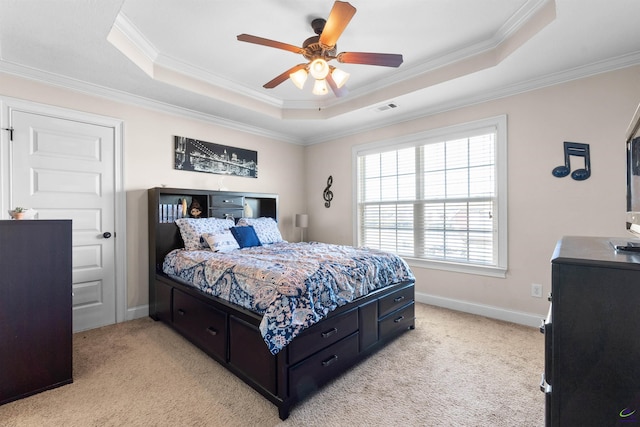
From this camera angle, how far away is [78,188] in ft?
9.64

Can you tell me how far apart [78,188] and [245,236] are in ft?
5.70

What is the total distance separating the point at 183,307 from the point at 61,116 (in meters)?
2.25

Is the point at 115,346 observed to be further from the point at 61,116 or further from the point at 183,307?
the point at 61,116

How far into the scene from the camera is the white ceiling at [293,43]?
2080 mm

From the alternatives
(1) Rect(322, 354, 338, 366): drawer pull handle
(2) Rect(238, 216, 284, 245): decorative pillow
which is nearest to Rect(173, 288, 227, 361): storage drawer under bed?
(1) Rect(322, 354, 338, 366): drawer pull handle

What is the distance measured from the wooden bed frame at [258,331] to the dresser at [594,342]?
4.22 feet

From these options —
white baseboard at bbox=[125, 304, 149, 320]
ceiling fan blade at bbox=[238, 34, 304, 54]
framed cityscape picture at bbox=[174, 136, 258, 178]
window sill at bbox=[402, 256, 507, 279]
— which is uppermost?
ceiling fan blade at bbox=[238, 34, 304, 54]

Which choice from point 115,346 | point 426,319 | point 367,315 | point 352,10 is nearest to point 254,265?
point 367,315

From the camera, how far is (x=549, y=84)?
2881 millimetres

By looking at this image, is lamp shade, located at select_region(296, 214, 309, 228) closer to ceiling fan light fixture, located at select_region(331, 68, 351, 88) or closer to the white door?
the white door

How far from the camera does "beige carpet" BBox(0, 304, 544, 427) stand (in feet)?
5.57

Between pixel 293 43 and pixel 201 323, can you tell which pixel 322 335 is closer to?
pixel 201 323

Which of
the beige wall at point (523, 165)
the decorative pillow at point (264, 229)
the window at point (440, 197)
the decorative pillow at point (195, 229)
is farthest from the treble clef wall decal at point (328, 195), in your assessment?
the decorative pillow at point (195, 229)

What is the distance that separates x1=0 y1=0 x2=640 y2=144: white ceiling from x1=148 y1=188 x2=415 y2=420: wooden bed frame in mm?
1272
